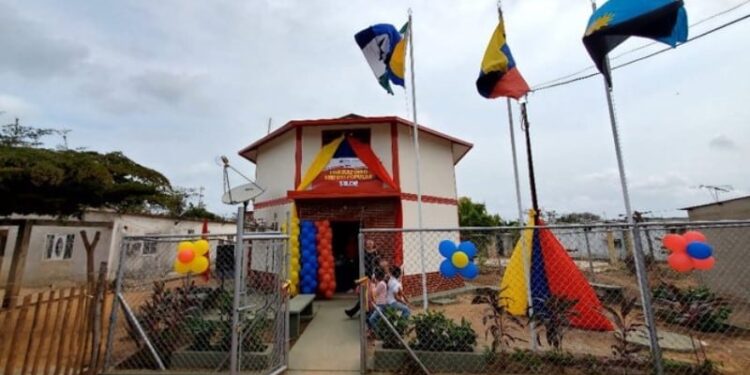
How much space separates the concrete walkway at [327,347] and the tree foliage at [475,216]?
64.6 ft

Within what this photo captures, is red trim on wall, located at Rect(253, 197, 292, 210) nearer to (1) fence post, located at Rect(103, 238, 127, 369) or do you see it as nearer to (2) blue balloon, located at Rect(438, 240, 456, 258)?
(1) fence post, located at Rect(103, 238, 127, 369)

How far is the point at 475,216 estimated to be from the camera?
2745 centimetres

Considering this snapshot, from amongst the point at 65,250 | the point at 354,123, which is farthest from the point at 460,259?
the point at 65,250

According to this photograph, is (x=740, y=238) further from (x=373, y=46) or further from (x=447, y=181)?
(x=373, y=46)

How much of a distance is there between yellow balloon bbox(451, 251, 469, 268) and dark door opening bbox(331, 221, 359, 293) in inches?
297

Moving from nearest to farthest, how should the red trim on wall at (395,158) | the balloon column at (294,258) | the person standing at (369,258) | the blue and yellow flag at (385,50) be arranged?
the person standing at (369,258), the blue and yellow flag at (385,50), the balloon column at (294,258), the red trim on wall at (395,158)

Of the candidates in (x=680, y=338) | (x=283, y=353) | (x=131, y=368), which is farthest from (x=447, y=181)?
(x=131, y=368)

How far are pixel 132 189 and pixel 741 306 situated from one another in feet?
46.8

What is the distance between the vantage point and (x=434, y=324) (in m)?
5.21

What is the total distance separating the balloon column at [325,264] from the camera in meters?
10.3

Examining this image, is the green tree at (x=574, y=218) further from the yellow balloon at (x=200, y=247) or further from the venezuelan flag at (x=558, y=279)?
the yellow balloon at (x=200, y=247)

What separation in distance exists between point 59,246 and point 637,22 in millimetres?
20563

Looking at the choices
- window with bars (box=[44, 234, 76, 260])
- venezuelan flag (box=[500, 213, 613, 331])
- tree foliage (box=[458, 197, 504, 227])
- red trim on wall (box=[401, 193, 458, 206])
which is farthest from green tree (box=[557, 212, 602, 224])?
window with bars (box=[44, 234, 76, 260])

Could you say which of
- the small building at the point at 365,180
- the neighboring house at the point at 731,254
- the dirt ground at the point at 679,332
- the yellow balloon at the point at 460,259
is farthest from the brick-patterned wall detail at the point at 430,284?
the neighboring house at the point at 731,254
